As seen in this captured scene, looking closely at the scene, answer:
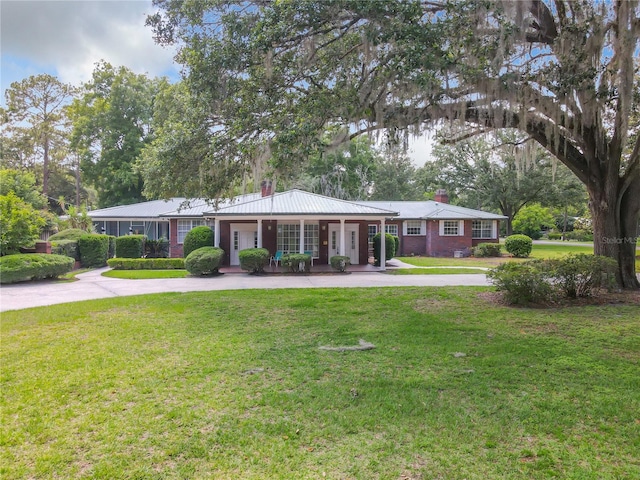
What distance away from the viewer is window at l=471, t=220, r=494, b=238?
80.4ft

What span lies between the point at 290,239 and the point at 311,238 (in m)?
0.99

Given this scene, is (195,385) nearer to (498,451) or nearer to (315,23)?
(498,451)

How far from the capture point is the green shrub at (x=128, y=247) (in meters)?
18.8

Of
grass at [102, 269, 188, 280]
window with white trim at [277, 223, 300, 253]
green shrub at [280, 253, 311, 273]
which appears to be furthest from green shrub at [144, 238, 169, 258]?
green shrub at [280, 253, 311, 273]

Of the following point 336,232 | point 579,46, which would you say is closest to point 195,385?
point 579,46

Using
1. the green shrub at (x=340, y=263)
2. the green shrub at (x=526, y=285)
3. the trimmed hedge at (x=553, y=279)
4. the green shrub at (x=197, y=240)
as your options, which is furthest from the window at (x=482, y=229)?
the green shrub at (x=526, y=285)

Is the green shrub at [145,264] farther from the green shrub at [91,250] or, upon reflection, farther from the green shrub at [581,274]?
the green shrub at [581,274]

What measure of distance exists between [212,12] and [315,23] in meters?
2.14

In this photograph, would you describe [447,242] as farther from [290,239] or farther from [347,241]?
[290,239]

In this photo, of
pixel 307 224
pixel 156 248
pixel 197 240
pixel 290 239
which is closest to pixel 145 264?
pixel 197 240

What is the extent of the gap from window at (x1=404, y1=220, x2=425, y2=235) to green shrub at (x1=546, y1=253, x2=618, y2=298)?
15628 millimetres

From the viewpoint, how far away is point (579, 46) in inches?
268

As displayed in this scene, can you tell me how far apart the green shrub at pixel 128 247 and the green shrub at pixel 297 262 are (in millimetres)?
8103

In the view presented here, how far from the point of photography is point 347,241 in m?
18.8
